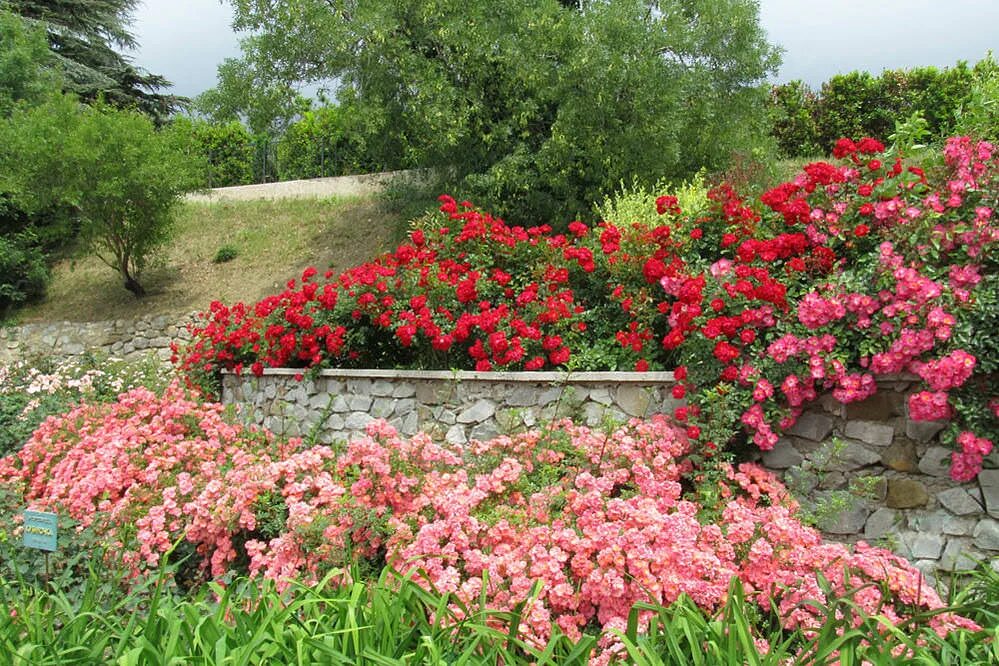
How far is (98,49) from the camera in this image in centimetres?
2188

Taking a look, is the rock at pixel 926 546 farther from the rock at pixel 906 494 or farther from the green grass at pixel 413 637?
the green grass at pixel 413 637

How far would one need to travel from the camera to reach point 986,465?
3426 mm

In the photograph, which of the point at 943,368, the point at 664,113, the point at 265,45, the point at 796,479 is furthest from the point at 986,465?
the point at 265,45

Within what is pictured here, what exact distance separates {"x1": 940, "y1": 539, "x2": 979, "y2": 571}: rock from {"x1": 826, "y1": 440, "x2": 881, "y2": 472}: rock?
513mm

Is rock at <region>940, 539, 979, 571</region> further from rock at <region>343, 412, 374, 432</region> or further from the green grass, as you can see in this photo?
rock at <region>343, 412, 374, 432</region>

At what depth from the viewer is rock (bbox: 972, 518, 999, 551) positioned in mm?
3396

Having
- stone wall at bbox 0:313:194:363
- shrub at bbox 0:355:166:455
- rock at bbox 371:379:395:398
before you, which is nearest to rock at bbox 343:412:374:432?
rock at bbox 371:379:395:398

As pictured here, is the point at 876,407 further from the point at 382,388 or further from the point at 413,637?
the point at 382,388

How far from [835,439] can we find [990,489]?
0.75 m

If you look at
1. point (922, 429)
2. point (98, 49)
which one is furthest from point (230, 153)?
point (922, 429)

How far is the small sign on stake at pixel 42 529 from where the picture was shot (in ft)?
A: 10.3

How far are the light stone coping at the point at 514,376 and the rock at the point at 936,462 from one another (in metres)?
1.37

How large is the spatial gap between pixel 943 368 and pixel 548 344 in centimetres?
232

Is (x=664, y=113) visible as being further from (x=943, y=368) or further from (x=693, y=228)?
(x=943, y=368)
